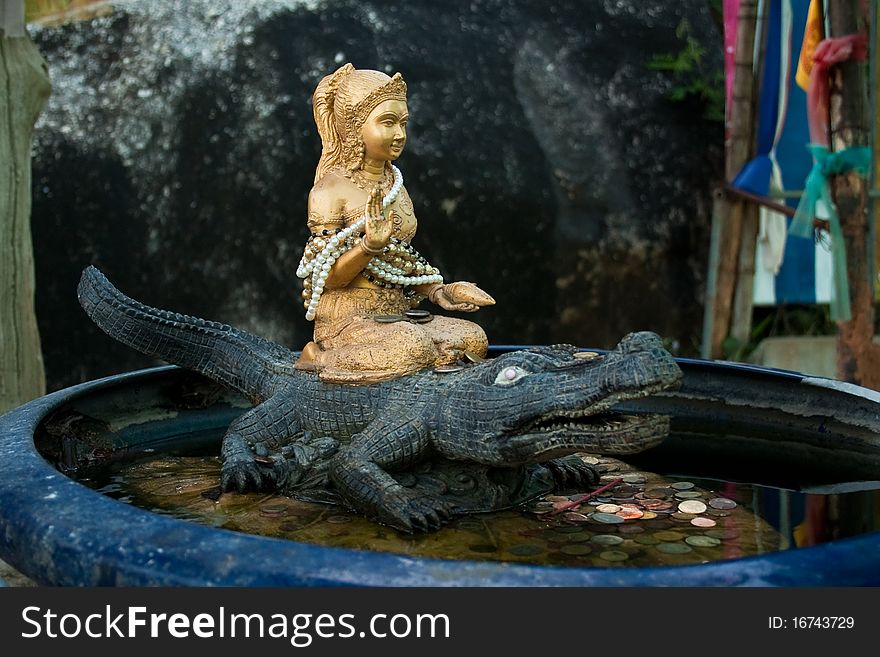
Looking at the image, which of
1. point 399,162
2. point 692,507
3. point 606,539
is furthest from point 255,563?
point 399,162

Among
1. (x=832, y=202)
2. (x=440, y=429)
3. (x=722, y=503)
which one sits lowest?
(x=722, y=503)

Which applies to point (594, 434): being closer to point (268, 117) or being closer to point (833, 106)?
point (833, 106)

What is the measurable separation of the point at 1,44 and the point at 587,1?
4109mm

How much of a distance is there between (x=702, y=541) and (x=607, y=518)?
0.26 metres

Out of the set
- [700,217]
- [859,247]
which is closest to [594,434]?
[859,247]

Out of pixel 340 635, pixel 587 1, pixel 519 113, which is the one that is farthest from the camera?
pixel 587 1

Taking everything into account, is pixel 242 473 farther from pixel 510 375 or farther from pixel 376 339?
pixel 510 375

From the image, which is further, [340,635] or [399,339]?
[399,339]

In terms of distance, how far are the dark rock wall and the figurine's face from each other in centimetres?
306

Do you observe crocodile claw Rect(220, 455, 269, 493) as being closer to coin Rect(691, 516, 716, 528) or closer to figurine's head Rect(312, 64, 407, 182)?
figurine's head Rect(312, 64, 407, 182)

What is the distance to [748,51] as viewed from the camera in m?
5.43

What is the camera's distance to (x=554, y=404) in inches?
82.3

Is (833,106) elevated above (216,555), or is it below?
above

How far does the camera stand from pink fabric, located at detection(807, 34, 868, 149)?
14.8 feet
